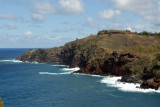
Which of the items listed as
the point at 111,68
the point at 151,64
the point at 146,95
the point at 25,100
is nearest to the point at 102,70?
the point at 111,68

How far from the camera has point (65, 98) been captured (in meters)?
79.9

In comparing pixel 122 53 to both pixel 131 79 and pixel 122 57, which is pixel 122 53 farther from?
pixel 131 79

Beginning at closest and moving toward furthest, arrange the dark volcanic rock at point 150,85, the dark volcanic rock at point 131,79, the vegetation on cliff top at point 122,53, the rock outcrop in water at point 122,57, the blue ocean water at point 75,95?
the blue ocean water at point 75,95 → the dark volcanic rock at point 150,85 → the dark volcanic rock at point 131,79 → the rock outcrop in water at point 122,57 → the vegetation on cliff top at point 122,53

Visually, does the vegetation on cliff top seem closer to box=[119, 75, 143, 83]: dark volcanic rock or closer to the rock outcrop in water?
the rock outcrop in water

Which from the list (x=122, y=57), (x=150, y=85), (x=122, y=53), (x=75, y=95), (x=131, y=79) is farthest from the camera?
(x=122, y=53)

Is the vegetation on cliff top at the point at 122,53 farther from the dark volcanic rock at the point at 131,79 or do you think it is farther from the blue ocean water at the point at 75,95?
the blue ocean water at the point at 75,95

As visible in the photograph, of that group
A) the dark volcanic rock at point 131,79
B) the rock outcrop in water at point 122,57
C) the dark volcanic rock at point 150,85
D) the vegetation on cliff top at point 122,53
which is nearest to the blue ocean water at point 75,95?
the dark volcanic rock at point 150,85

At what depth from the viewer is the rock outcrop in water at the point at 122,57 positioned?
104 m

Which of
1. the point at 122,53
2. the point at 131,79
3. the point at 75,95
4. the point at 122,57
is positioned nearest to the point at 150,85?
the point at 131,79

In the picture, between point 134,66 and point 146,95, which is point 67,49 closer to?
point 134,66

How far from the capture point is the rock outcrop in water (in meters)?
104

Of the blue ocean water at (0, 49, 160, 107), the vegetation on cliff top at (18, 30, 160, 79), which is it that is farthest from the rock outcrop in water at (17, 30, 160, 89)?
the blue ocean water at (0, 49, 160, 107)

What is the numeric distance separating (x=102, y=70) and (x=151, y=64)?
32842mm

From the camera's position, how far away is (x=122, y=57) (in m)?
123
